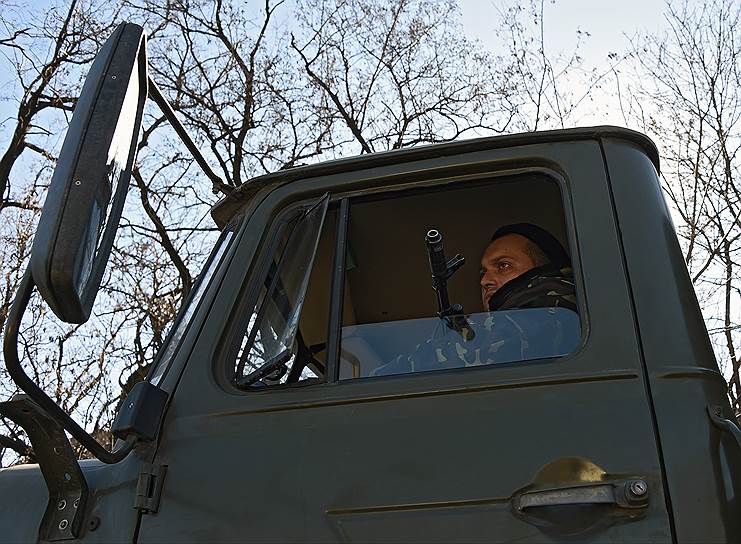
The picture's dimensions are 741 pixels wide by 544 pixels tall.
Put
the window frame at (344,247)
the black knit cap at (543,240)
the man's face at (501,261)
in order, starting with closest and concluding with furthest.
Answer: the window frame at (344,247), the black knit cap at (543,240), the man's face at (501,261)

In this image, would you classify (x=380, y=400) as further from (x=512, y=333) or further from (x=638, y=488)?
(x=638, y=488)

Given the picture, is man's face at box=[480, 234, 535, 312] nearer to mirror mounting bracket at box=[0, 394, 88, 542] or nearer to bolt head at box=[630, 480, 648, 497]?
bolt head at box=[630, 480, 648, 497]

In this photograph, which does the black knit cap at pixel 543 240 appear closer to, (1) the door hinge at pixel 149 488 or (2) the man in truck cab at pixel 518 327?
(2) the man in truck cab at pixel 518 327

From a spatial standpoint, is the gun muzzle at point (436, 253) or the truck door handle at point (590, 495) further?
the gun muzzle at point (436, 253)

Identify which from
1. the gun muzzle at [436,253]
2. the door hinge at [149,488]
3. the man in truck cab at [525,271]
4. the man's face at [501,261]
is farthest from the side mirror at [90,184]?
the man's face at [501,261]

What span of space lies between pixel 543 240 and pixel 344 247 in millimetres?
589

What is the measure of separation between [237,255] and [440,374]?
0.67 meters

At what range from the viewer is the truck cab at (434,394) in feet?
5.26

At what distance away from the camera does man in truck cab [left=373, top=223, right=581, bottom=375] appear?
6.30 feet

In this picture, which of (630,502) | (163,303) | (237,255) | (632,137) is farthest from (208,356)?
(163,303)

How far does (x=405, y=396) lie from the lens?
1.78m

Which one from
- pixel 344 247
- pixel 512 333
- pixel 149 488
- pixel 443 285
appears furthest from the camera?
pixel 443 285

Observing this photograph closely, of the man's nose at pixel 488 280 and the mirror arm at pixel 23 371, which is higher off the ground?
the man's nose at pixel 488 280

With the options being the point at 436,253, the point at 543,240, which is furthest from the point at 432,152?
the point at 543,240
